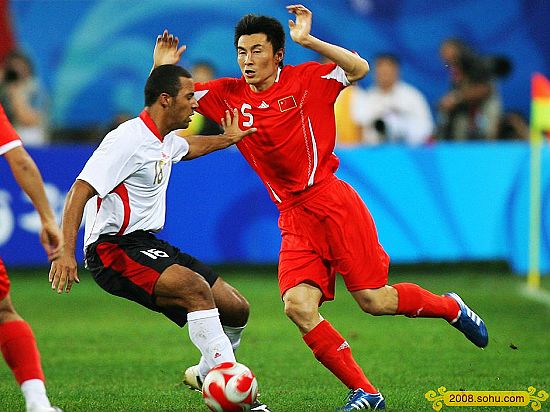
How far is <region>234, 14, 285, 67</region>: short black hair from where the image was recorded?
7637 mm

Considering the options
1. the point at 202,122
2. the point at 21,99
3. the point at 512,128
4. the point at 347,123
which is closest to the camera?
the point at 202,122

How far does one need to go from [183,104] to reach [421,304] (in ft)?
6.53

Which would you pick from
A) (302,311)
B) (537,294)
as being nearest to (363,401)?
(302,311)

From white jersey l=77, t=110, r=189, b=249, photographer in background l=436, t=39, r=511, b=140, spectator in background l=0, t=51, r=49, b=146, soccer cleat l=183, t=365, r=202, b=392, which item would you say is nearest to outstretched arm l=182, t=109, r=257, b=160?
white jersey l=77, t=110, r=189, b=249

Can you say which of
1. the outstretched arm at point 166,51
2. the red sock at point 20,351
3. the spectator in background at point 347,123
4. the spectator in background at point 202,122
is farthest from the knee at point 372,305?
the spectator in background at point 347,123

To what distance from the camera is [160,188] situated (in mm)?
7352

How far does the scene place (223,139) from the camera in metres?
7.65

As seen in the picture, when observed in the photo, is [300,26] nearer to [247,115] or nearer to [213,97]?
[247,115]

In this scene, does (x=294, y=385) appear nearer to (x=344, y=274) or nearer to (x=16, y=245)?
(x=344, y=274)

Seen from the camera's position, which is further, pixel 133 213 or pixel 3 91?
pixel 3 91

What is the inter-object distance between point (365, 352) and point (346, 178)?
4851 mm

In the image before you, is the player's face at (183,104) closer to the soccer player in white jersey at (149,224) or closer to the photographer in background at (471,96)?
the soccer player in white jersey at (149,224)

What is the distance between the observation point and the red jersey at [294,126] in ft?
24.8

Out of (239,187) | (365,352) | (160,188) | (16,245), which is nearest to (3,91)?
(16,245)
